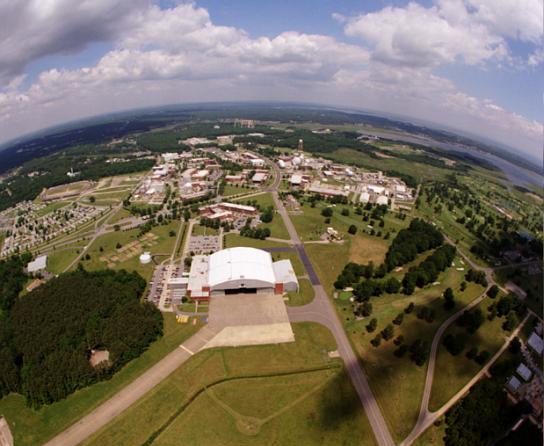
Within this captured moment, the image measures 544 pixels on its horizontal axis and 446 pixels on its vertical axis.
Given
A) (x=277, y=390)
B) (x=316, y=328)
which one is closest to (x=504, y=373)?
(x=316, y=328)

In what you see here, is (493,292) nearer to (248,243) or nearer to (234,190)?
(248,243)

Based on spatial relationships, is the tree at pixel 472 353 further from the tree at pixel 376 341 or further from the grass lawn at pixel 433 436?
the tree at pixel 376 341

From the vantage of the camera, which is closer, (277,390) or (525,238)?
(277,390)

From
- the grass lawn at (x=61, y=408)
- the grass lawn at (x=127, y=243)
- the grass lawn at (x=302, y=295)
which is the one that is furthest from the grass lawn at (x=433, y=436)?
the grass lawn at (x=127, y=243)

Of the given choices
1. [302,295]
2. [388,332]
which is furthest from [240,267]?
[388,332]

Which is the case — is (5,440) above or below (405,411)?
below

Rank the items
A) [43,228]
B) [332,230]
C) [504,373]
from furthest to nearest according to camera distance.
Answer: [43,228] < [332,230] < [504,373]

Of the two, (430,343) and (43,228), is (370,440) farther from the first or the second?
(43,228)

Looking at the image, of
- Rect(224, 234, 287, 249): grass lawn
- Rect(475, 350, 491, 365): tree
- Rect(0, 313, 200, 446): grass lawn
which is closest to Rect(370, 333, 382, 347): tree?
Rect(475, 350, 491, 365): tree
